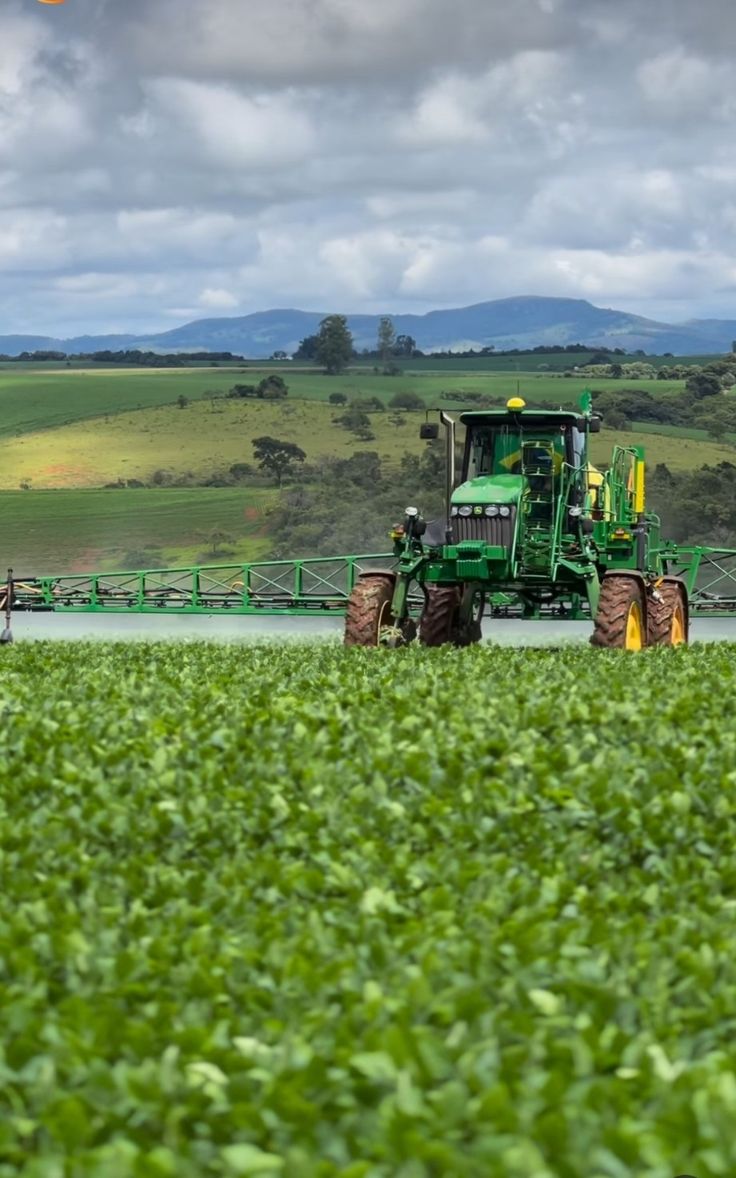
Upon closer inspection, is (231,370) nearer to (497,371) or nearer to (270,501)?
(497,371)

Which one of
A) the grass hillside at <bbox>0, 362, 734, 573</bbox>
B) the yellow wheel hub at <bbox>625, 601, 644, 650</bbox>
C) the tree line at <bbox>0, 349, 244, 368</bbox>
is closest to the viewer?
the yellow wheel hub at <bbox>625, 601, 644, 650</bbox>

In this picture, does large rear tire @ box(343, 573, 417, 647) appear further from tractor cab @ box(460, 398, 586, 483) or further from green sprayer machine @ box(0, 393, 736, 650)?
tractor cab @ box(460, 398, 586, 483)

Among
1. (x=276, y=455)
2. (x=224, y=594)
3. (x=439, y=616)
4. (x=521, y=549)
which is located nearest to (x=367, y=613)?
(x=439, y=616)

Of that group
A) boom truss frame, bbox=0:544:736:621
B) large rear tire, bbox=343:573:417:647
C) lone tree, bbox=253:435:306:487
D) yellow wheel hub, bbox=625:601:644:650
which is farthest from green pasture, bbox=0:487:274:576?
Result: yellow wheel hub, bbox=625:601:644:650

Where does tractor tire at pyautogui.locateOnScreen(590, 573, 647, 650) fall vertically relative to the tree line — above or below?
below

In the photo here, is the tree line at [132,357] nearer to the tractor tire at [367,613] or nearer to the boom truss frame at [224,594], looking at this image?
the boom truss frame at [224,594]

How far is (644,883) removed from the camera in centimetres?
797

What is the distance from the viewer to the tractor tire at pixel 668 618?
81.9 feet

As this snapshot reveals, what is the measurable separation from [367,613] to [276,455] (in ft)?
257

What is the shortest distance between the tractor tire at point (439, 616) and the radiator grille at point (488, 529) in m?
1.12

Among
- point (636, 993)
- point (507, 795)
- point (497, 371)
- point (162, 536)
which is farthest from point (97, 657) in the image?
point (497, 371)

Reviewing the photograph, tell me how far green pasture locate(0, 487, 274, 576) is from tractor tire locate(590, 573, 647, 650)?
59.1 meters

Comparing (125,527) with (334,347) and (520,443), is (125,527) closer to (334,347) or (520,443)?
(334,347)

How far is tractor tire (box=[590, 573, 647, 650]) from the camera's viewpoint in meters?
22.1
